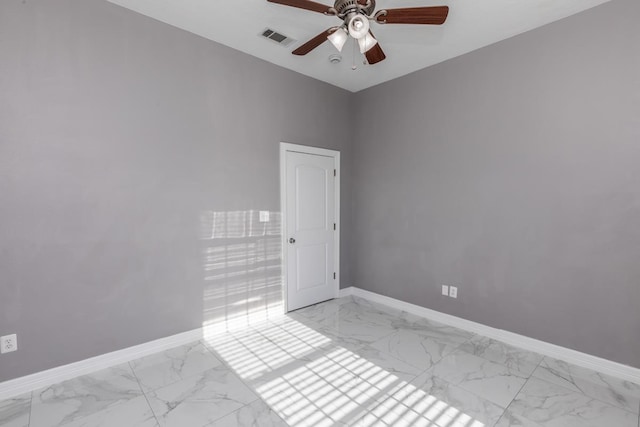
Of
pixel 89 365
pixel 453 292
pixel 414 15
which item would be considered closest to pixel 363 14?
pixel 414 15

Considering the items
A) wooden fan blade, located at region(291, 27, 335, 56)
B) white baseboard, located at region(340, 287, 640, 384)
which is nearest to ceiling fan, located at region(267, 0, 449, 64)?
wooden fan blade, located at region(291, 27, 335, 56)

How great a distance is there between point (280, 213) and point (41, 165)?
2.12m

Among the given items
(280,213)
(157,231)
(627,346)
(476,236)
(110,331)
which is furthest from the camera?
(280,213)

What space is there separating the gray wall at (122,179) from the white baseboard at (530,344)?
1791 mm

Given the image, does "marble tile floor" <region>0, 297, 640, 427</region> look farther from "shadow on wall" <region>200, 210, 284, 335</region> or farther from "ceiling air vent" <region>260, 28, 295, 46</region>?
"ceiling air vent" <region>260, 28, 295, 46</region>

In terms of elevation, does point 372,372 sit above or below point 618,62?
below

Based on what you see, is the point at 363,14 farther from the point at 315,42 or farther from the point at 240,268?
the point at 240,268

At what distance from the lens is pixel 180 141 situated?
111 inches

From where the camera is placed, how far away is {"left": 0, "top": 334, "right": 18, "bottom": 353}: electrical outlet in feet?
6.89

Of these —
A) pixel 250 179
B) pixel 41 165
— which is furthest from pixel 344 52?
pixel 41 165

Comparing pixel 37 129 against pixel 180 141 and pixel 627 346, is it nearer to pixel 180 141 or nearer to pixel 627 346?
pixel 180 141

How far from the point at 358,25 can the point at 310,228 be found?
8.21 feet

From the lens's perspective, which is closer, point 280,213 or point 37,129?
point 37,129

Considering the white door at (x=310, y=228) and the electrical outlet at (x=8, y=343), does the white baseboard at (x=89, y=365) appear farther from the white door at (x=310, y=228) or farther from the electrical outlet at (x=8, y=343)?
the white door at (x=310, y=228)
